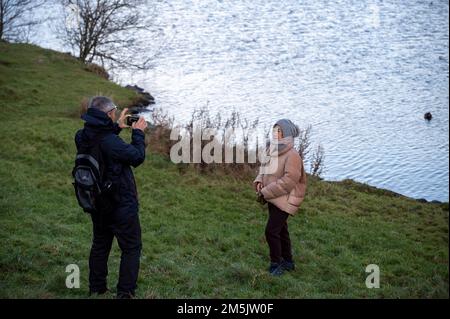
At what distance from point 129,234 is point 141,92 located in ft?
69.5

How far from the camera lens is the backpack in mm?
5520

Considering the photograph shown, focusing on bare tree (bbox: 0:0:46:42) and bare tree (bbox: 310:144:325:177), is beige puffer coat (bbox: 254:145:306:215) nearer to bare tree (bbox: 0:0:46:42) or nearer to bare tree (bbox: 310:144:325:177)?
bare tree (bbox: 310:144:325:177)

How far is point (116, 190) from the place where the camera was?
5680 millimetres

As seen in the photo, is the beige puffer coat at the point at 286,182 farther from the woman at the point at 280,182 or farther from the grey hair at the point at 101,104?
the grey hair at the point at 101,104

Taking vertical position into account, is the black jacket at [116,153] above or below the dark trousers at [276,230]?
above

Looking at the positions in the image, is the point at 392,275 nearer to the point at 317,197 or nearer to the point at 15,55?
the point at 317,197

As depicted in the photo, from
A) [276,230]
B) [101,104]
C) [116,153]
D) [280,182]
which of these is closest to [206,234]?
[276,230]

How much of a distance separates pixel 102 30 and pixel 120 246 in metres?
23.6

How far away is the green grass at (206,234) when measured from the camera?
699 centimetres

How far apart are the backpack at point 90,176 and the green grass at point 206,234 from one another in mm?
1096

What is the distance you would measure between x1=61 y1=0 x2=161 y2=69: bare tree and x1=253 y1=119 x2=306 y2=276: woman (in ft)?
72.4

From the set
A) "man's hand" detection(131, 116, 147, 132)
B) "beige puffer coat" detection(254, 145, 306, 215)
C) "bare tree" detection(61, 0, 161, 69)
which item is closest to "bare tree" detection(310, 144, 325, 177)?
"beige puffer coat" detection(254, 145, 306, 215)

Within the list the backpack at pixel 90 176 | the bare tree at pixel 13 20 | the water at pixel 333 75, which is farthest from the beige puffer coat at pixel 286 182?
the bare tree at pixel 13 20

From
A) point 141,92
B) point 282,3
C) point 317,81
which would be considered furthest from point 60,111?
point 282,3
